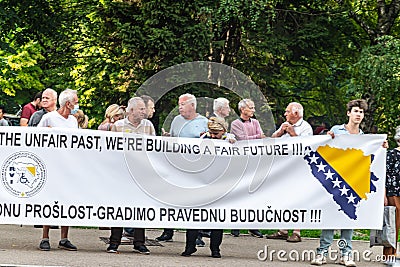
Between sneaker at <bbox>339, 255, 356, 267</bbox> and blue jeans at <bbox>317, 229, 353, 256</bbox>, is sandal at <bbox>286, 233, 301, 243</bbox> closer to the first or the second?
blue jeans at <bbox>317, 229, 353, 256</bbox>

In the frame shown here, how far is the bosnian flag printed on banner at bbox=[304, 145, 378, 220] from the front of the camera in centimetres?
1166

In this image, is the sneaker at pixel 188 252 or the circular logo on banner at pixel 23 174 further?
the sneaker at pixel 188 252

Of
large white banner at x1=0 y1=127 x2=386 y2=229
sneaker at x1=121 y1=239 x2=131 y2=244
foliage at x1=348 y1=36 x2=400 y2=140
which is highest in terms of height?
foliage at x1=348 y1=36 x2=400 y2=140

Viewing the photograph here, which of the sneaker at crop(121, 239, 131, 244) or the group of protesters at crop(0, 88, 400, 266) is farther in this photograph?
the sneaker at crop(121, 239, 131, 244)

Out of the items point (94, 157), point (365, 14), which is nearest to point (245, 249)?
point (94, 157)

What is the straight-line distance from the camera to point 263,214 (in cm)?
1162

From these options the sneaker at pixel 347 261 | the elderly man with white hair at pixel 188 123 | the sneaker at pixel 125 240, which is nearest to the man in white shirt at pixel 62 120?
the sneaker at pixel 125 240

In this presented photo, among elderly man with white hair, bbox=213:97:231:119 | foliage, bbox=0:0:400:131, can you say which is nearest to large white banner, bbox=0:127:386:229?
elderly man with white hair, bbox=213:97:231:119

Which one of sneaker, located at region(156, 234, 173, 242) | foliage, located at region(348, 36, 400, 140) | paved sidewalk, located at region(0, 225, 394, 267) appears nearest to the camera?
paved sidewalk, located at region(0, 225, 394, 267)

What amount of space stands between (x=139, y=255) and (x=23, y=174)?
185 cm

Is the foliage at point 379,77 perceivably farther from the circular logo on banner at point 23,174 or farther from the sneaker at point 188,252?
the circular logo on banner at point 23,174

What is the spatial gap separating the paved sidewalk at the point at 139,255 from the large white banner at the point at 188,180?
44 cm

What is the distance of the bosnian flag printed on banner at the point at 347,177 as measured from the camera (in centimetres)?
1166

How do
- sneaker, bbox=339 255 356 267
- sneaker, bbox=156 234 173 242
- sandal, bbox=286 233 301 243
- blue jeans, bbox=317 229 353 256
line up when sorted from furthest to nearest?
sandal, bbox=286 233 301 243 → sneaker, bbox=156 234 173 242 → blue jeans, bbox=317 229 353 256 → sneaker, bbox=339 255 356 267
